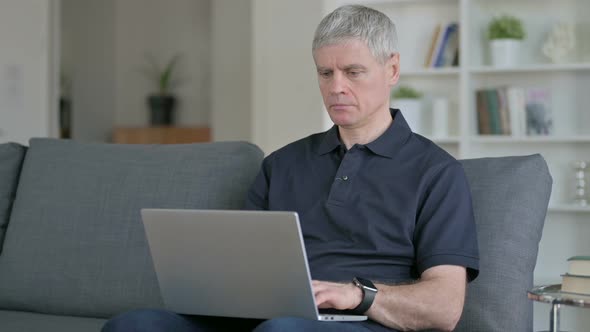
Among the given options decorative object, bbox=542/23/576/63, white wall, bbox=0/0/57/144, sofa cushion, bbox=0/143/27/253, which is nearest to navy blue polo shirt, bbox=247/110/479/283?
sofa cushion, bbox=0/143/27/253

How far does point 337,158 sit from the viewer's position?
6.84 feet

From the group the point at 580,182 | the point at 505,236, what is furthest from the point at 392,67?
the point at 580,182

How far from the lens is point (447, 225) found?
6.08ft

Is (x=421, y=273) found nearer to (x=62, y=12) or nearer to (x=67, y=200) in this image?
(x=67, y=200)

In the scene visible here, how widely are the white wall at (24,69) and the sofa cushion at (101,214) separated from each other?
3.32 metres

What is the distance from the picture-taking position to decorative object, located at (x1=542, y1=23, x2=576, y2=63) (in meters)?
4.32

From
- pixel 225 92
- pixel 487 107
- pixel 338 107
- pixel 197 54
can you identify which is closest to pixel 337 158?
pixel 338 107

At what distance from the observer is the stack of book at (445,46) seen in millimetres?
4516

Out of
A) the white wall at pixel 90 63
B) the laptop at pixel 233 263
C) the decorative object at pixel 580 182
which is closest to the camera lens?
the laptop at pixel 233 263

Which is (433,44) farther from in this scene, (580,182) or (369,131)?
(369,131)

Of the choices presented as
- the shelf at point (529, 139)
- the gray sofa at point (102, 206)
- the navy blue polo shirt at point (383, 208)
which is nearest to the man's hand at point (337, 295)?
the navy blue polo shirt at point (383, 208)

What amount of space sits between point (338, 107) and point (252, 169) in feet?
1.51

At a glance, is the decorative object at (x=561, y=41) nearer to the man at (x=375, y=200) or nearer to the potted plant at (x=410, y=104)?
the potted plant at (x=410, y=104)

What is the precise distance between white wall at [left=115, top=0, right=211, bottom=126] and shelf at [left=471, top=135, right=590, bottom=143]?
444 centimetres
